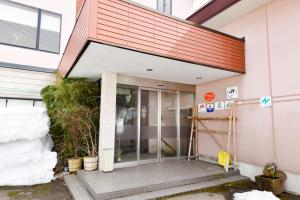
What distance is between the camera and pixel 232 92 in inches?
230

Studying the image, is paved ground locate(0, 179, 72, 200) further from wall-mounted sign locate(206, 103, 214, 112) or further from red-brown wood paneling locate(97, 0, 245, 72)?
wall-mounted sign locate(206, 103, 214, 112)

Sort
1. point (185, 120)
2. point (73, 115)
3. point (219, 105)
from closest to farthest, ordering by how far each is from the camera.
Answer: point (73, 115)
point (219, 105)
point (185, 120)

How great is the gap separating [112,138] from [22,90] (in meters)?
3.93

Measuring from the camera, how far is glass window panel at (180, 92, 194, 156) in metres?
7.05

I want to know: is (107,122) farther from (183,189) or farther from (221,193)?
(221,193)

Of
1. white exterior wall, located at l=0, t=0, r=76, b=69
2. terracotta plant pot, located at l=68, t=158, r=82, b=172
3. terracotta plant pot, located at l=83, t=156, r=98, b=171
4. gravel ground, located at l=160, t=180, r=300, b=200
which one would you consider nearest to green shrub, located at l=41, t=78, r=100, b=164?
terracotta plant pot, located at l=68, t=158, r=82, b=172

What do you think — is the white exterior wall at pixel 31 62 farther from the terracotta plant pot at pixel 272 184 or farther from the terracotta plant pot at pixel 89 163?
the terracotta plant pot at pixel 272 184

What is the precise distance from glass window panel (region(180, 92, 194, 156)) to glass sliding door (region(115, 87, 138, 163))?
1853mm

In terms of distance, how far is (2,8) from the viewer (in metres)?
7.58

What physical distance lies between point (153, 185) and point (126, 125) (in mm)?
2164

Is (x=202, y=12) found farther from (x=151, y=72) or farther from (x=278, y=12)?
(x=151, y=72)

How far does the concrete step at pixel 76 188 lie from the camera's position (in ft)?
13.0

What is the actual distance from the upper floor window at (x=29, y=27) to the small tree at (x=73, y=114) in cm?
249

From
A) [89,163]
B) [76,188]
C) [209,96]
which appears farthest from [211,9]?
[76,188]
